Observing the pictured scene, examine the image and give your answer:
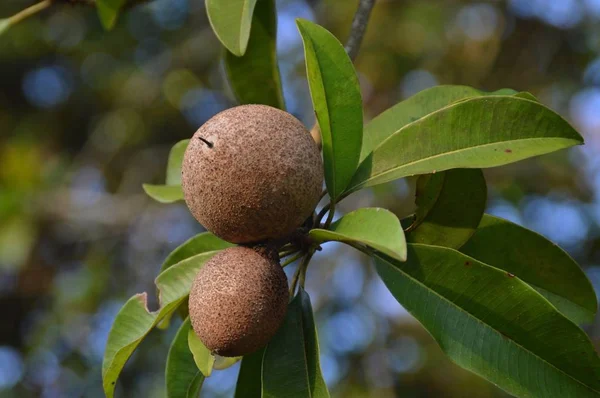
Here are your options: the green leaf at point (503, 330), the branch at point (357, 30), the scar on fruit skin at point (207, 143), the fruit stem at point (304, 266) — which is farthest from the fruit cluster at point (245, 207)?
the branch at point (357, 30)

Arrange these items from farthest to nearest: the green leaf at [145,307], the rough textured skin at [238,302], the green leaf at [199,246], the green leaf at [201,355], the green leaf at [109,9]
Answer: the green leaf at [109,9]
the green leaf at [199,246]
the green leaf at [145,307]
the green leaf at [201,355]
the rough textured skin at [238,302]

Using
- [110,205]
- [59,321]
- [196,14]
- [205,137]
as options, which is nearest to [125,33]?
[196,14]

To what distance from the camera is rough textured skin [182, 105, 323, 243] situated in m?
1.11

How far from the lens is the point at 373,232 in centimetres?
103

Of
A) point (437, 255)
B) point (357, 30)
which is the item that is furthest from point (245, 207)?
point (357, 30)

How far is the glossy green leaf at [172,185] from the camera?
61.0 inches

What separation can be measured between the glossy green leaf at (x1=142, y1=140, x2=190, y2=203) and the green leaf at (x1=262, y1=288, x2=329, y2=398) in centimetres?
43

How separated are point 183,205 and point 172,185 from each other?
231 cm

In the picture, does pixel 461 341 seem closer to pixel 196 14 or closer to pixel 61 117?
pixel 196 14

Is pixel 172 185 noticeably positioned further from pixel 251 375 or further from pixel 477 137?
pixel 477 137

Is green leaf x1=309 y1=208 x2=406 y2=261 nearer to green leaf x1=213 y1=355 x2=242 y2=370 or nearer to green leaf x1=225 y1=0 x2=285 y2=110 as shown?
green leaf x1=213 y1=355 x2=242 y2=370

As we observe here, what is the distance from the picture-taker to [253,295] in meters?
1.09

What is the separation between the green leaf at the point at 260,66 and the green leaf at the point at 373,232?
18.9 inches

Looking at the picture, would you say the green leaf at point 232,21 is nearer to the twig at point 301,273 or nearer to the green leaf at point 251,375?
the twig at point 301,273
